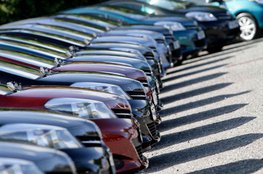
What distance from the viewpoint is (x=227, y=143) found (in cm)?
1000

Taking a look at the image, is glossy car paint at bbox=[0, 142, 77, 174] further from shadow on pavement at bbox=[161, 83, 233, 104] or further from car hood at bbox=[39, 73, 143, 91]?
shadow on pavement at bbox=[161, 83, 233, 104]

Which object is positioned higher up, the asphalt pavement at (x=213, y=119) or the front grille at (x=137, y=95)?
the front grille at (x=137, y=95)

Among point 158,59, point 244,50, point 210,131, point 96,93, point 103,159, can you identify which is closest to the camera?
point 103,159

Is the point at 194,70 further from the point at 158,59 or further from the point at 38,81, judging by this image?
the point at 38,81

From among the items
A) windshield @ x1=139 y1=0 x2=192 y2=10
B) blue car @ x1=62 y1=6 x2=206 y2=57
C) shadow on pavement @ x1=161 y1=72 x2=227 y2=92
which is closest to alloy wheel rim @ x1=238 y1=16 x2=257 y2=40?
windshield @ x1=139 y1=0 x2=192 y2=10

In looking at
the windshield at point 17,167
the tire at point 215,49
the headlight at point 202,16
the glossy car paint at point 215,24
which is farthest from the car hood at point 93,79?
the tire at point 215,49

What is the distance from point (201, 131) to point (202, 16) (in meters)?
10.7

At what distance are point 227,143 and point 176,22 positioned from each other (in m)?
10.1

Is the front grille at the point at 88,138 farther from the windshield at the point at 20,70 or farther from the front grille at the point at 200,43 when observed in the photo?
the front grille at the point at 200,43

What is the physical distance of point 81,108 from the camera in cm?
830

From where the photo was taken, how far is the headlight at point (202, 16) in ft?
70.7

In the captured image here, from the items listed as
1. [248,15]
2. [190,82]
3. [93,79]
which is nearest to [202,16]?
[248,15]

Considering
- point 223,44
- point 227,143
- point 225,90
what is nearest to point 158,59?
point 225,90

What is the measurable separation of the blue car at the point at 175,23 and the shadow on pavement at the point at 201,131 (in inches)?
325
